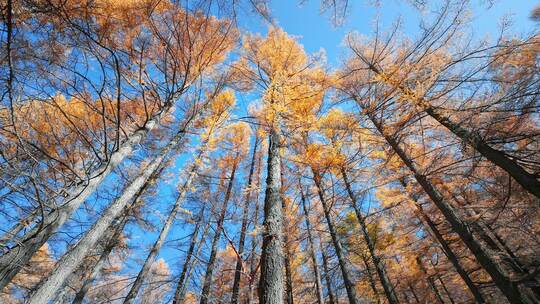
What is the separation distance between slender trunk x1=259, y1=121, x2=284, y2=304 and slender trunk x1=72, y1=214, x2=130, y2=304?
5.76 m

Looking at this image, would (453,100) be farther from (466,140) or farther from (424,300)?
(424,300)

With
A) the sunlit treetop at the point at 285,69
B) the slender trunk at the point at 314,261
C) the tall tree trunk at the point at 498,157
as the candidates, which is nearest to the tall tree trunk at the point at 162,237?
the sunlit treetop at the point at 285,69

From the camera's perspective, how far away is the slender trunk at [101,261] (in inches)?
264

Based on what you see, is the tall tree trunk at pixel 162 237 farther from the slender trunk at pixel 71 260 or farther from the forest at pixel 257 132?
the slender trunk at pixel 71 260

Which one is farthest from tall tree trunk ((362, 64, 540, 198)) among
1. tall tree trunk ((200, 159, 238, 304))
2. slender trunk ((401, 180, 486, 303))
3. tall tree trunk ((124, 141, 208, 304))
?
tall tree trunk ((124, 141, 208, 304))

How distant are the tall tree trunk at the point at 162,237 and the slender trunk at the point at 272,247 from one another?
4.54m

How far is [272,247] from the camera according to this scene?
3082 mm

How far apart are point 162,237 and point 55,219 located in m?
4.70

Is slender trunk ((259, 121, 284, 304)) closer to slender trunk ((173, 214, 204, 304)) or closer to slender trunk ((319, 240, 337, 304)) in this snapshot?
slender trunk ((173, 214, 204, 304))

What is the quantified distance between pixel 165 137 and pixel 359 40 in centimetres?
721

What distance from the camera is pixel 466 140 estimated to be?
4.50m

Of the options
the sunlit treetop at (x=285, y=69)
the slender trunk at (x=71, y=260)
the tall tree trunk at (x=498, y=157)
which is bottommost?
the slender trunk at (x=71, y=260)

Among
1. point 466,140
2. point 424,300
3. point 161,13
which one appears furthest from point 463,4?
point 424,300

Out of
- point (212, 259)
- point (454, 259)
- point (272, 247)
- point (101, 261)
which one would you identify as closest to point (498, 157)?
point (272, 247)
